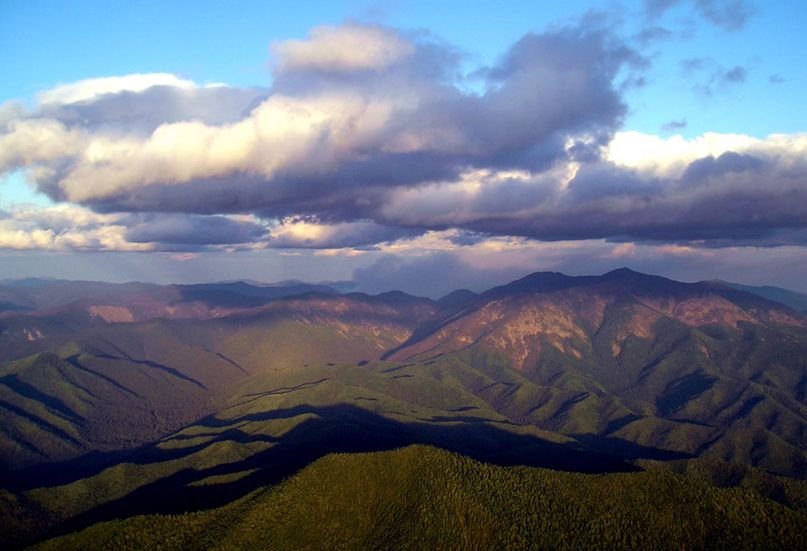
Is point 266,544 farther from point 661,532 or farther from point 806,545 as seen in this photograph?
point 806,545

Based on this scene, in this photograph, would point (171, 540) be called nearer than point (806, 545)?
No

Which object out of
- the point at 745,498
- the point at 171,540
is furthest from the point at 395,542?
the point at 745,498

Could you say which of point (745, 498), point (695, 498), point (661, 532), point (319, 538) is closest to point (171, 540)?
point (319, 538)

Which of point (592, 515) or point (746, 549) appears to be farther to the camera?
point (592, 515)

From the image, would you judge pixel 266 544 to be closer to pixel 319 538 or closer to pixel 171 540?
pixel 319 538

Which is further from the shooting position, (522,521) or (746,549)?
(522,521)

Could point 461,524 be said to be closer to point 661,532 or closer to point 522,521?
point 522,521

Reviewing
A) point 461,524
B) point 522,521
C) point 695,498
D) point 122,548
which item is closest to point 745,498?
point 695,498

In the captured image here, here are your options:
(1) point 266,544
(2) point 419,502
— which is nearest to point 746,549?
(2) point 419,502
